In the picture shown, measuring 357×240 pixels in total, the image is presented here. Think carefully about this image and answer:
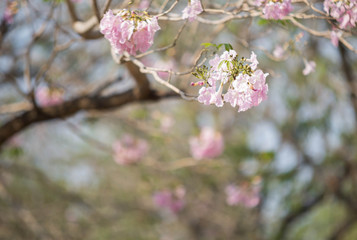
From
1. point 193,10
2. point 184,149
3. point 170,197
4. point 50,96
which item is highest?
point 193,10

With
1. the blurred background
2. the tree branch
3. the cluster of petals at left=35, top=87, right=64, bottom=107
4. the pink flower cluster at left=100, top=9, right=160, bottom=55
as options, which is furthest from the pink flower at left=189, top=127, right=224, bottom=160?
the pink flower cluster at left=100, top=9, right=160, bottom=55

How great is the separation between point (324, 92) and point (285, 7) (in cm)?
Answer: 351

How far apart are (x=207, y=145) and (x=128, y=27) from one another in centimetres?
302

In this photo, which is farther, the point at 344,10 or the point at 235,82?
the point at 344,10

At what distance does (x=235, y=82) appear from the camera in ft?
4.50

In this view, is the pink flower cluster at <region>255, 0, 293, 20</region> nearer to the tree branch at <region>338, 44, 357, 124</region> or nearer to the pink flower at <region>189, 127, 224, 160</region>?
the tree branch at <region>338, 44, 357, 124</region>

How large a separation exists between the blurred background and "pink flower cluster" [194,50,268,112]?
107cm

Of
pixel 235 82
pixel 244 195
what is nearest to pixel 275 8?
pixel 235 82

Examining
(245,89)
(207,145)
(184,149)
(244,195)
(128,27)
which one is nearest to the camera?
(245,89)

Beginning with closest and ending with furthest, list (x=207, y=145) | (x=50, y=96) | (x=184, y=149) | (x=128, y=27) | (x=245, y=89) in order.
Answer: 1. (x=245, y=89)
2. (x=128, y=27)
3. (x=50, y=96)
4. (x=207, y=145)
5. (x=184, y=149)

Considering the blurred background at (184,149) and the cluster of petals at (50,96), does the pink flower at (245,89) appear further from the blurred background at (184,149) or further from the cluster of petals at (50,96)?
the cluster of petals at (50,96)

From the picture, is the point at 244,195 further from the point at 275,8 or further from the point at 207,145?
the point at 275,8

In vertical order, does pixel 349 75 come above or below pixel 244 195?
above

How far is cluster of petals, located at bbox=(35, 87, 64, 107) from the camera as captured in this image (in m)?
3.42
